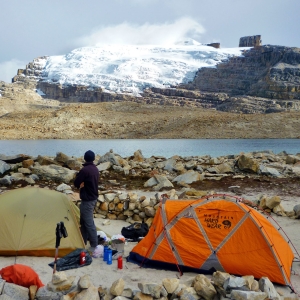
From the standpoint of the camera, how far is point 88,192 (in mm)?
8055

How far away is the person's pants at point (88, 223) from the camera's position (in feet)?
26.6

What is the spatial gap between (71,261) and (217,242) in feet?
8.80

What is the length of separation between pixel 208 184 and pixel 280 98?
5766 inches

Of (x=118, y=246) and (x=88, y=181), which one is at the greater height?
(x=88, y=181)

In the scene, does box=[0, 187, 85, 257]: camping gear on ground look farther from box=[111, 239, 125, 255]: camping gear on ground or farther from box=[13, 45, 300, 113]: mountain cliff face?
box=[13, 45, 300, 113]: mountain cliff face

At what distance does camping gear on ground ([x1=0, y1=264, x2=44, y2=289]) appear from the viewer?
5.93 m

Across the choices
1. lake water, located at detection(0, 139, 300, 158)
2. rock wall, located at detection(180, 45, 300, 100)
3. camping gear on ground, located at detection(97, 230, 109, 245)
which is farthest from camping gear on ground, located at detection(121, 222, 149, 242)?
rock wall, located at detection(180, 45, 300, 100)

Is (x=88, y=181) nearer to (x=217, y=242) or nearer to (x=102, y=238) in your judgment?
(x=102, y=238)

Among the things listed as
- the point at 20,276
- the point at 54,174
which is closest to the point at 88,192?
the point at 20,276

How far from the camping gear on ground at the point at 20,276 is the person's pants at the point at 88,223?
2180 mm

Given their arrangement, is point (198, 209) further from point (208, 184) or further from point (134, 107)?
point (134, 107)

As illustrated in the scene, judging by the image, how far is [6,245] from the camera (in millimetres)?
7789

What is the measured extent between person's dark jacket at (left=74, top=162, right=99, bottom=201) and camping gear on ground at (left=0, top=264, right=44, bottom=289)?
224 cm

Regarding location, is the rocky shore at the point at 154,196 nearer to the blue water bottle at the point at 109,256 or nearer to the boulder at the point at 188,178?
the boulder at the point at 188,178
